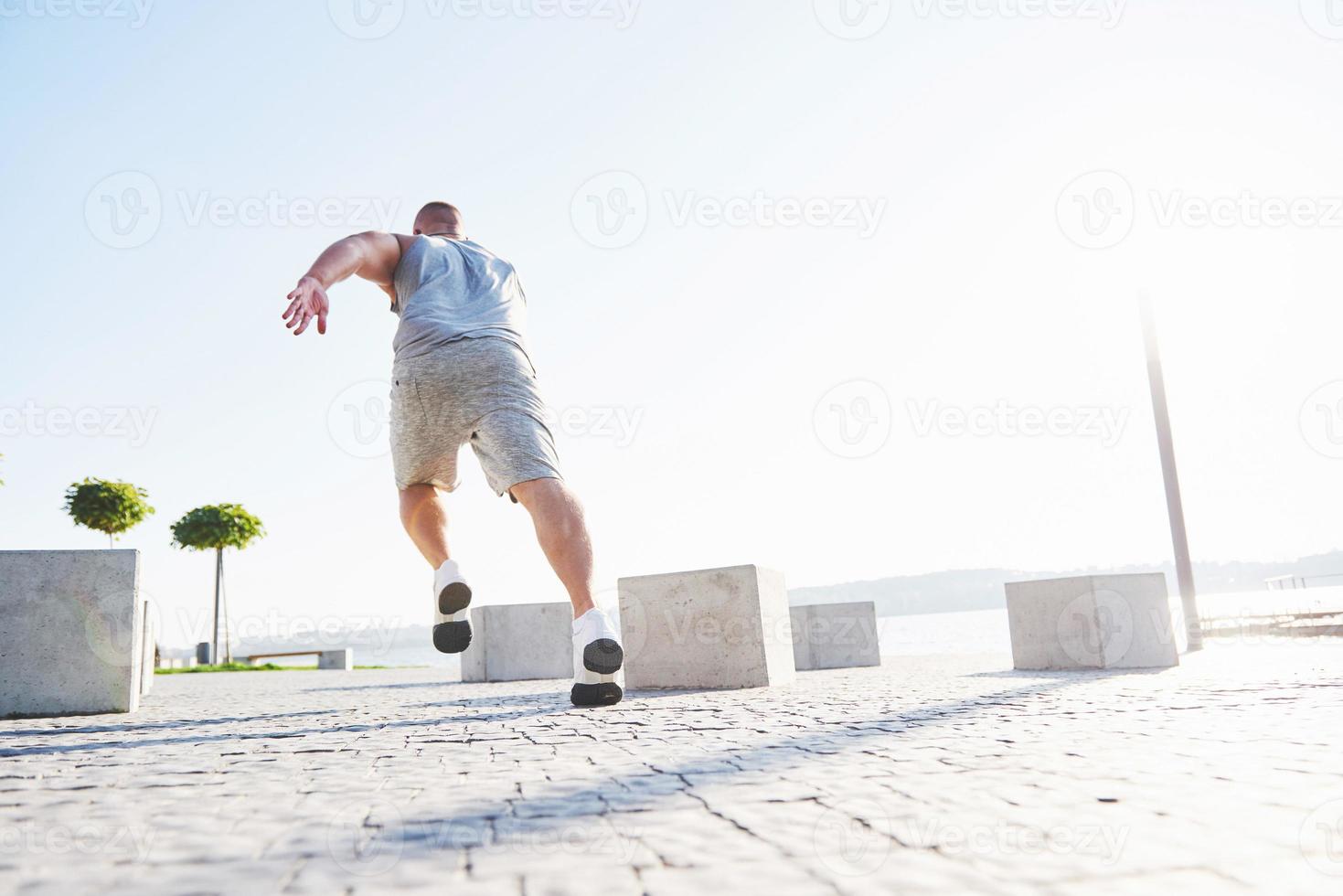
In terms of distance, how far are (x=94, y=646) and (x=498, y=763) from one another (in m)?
3.62

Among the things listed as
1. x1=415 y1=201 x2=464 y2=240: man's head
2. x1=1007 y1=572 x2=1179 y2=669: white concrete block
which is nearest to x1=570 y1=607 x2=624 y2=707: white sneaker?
x1=415 y1=201 x2=464 y2=240: man's head

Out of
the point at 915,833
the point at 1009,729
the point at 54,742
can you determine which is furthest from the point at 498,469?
the point at 915,833

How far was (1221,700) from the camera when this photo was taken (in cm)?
346

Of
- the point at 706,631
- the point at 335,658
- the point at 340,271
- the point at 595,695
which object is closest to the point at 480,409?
the point at 340,271

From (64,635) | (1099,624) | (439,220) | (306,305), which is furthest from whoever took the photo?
(1099,624)

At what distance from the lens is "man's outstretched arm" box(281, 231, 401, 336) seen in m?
3.06

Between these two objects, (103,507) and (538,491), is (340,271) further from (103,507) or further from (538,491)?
(103,507)

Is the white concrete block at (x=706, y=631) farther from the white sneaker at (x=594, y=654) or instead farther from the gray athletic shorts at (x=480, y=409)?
the gray athletic shorts at (x=480, y=409)

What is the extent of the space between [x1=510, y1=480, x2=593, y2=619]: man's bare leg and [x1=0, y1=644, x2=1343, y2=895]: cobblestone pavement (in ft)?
1.66

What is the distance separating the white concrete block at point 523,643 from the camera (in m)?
9.26

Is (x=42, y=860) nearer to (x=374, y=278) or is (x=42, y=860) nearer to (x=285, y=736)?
(x=285, y=736)

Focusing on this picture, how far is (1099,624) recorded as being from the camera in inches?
280

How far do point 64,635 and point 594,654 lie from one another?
10.7 feet

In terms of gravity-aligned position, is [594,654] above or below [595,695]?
above
